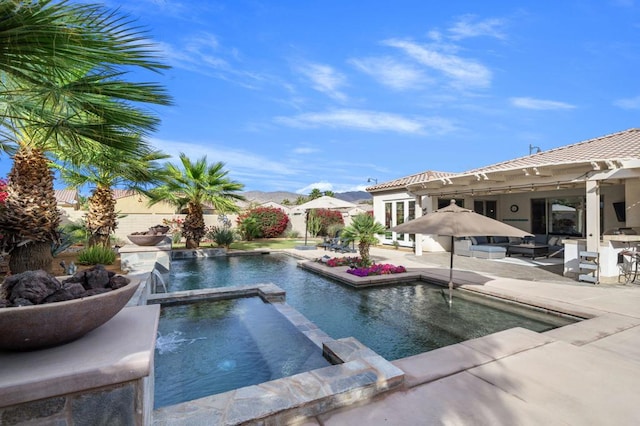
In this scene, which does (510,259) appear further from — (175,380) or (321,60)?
(175,380)

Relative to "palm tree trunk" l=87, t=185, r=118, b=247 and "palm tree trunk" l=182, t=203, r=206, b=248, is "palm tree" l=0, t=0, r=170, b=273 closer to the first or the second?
"palm tree trunk" l=87, t=185, r=118, b=247

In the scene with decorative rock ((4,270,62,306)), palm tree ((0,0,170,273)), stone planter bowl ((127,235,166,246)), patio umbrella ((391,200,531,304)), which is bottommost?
stone planter bowl ((127,235,166,246))

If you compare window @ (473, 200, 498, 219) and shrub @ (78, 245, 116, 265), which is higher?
window @ (473, 200, 498, 219)

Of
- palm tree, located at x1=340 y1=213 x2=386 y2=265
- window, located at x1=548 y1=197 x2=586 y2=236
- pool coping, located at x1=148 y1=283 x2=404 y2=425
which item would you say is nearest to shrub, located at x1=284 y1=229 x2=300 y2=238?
A: palm tree, located at x1=340 y1=213 x2=386 y2=265

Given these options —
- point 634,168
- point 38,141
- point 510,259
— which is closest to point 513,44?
point 634,168

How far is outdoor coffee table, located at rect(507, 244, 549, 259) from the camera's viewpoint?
12305 millimetres

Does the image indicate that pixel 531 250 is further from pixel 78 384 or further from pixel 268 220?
pixel 268 220

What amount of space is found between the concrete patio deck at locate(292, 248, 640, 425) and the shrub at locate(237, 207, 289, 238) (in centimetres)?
1893

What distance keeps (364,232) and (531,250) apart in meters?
7.28

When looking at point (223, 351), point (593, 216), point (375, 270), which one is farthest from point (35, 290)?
point (593, 216)

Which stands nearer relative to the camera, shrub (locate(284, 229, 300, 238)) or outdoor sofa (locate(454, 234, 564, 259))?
outdoor sofa (locate(454, 234, 564, 259))

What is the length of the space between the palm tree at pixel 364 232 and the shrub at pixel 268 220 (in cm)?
1228

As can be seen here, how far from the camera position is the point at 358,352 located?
352 centimetres

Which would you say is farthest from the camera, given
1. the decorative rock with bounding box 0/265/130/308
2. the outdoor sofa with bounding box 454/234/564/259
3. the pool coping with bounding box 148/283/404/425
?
the outdoor sofa with bounding box 454/234/564/259
